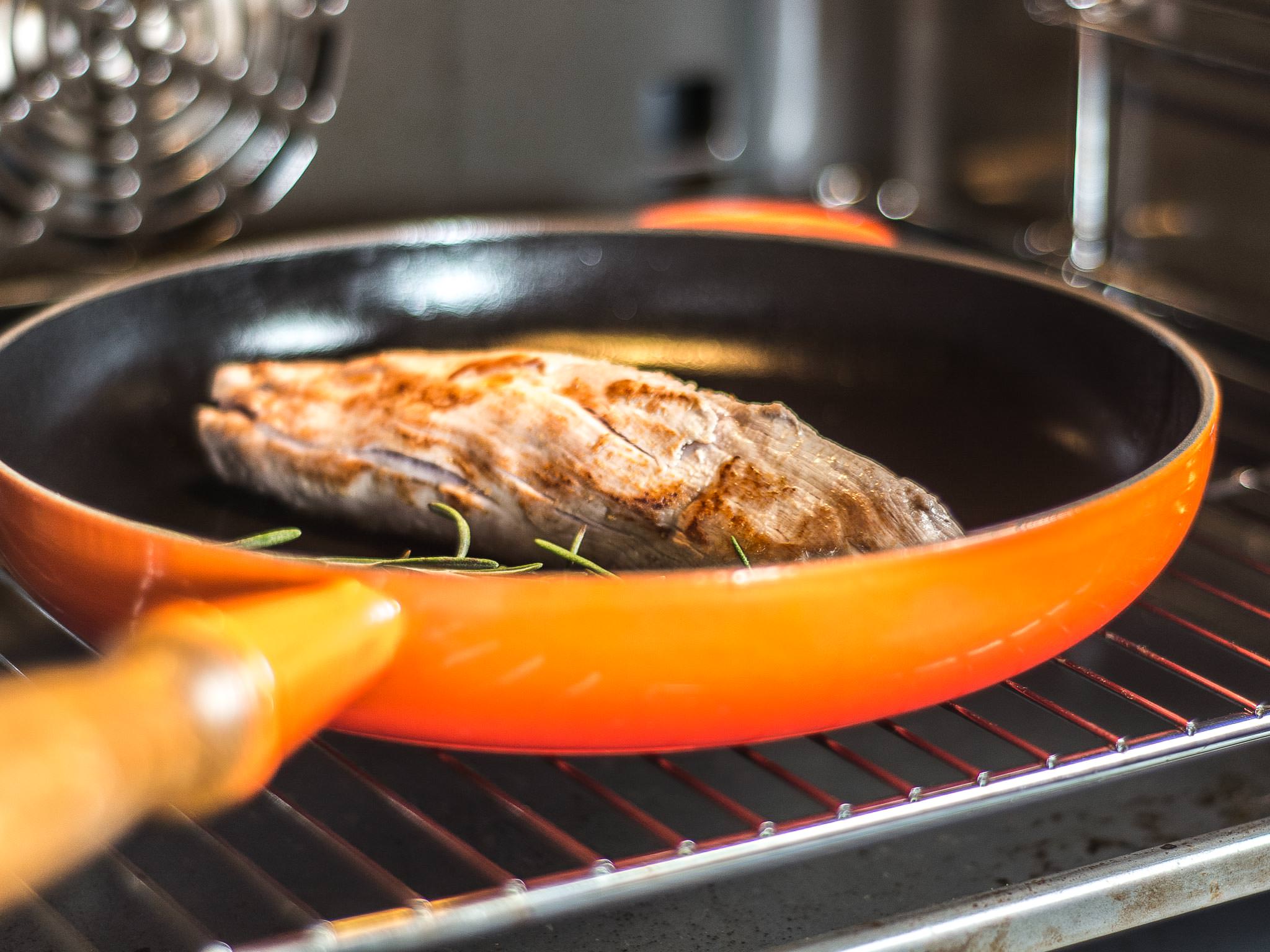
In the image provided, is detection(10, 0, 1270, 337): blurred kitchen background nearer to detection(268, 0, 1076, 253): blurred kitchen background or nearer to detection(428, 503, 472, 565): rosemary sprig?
detection(268, 0, 1076, 253): blurred kitchen background

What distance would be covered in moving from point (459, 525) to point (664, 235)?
0.44 meters

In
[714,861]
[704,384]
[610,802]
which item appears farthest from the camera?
[704,384]

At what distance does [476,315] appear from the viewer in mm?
1216

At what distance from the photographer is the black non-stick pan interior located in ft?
3.22

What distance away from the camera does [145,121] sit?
1.32 metres

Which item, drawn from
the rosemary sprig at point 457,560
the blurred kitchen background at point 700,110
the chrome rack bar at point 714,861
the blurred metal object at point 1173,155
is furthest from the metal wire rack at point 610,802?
the blurred kitchen background at point 700,110

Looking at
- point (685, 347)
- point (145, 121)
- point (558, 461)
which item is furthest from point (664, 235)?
point (145, 121)

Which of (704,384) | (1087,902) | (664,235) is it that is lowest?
(1087,902)

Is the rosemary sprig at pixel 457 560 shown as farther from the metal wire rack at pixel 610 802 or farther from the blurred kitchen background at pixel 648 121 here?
the blurred kitchen background at pixel 648 121

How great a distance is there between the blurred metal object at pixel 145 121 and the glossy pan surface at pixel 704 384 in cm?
27

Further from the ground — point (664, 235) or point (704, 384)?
point (664, 235)

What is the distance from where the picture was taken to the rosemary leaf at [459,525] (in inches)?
31.7

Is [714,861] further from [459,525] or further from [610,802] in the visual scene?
A: [459,525]

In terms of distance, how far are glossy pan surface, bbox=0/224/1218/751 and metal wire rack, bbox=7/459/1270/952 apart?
0.05 m
